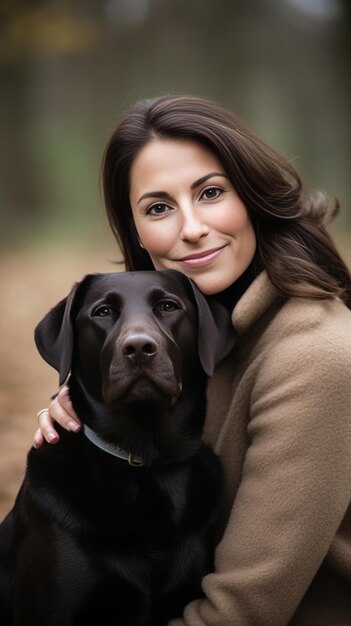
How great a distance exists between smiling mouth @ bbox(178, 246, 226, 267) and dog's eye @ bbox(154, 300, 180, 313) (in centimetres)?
25

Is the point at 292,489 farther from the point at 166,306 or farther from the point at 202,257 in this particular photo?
the point at 202,257

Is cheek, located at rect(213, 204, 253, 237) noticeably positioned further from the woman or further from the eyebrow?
the eyebrow

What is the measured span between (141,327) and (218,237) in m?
0.55

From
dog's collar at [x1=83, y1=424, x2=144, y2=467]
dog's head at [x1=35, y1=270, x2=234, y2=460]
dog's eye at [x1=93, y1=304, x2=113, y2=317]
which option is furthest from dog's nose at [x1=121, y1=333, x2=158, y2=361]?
dog's collar at [x1=83, y1=424, x2=144, y2=467]

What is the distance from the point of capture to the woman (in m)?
2.19

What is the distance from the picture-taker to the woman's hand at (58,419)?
8.20 feet

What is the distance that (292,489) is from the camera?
219 cm

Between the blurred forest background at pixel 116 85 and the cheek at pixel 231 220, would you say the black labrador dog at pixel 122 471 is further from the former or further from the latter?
the blurred forest background at pixel 116 85

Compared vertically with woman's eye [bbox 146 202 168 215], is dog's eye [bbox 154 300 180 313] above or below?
below

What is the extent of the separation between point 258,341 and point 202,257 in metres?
0.34

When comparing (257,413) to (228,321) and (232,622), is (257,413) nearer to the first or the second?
(228,321)

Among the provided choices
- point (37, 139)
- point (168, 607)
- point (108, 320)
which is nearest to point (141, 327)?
point (108, 320)

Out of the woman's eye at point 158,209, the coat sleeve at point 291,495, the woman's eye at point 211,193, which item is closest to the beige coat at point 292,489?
the coat sleeve at point 291,495

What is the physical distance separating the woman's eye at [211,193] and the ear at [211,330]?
0.29 m
